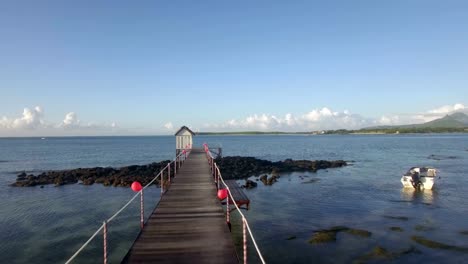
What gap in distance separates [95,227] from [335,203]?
15791 millimetres

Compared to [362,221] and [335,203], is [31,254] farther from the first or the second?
[335,203]

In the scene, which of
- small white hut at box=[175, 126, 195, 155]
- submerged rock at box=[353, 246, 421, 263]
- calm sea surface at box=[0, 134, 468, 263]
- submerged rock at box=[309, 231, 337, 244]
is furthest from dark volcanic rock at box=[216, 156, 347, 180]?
submerged rock at box=[353, 246, 421, 263]

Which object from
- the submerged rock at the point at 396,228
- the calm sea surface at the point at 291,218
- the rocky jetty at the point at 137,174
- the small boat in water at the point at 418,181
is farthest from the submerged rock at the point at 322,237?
the small boat in water at the point at 418,181

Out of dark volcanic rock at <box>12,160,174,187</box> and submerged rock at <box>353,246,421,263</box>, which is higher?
dark volcanic rock at <box>12,160,174,187</box>

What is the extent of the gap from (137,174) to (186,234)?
91.8 ft

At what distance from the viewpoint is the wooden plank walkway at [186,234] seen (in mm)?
8172

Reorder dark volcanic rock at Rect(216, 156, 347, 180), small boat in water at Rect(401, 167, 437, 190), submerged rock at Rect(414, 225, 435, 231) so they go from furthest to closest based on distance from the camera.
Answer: dark volcanic rock at Rect(216, 156, 347, 180), small boat in water at Rect(401, 167, 437, 190), submerged rock at Rect(414, 225, 435, 231)

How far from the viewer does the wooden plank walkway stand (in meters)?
8.17

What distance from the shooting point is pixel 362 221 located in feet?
61.6

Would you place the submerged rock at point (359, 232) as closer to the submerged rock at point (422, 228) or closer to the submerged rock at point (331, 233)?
the submerged rock at point (331, 233)

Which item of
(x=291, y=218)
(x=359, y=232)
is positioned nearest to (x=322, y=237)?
(x=359, y=232)

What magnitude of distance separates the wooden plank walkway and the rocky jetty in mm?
16443

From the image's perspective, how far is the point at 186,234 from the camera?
9867mm

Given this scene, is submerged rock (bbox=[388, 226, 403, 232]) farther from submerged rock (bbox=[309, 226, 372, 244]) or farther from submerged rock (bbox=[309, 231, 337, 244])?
submerged rock (bbox=[309, 231, 337, 244])
